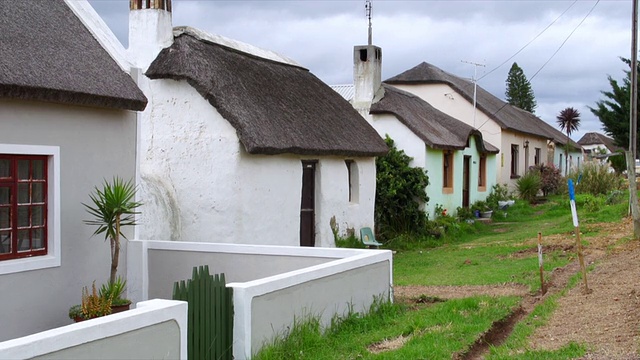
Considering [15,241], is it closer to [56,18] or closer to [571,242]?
[56,18]

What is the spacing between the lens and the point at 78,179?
1011cm

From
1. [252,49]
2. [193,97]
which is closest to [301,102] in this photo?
[252,49]

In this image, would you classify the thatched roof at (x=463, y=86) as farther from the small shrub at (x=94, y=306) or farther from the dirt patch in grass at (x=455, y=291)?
the small shrub at (x=94, y=306)

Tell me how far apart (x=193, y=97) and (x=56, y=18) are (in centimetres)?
413

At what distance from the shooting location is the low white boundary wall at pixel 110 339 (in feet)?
17.9

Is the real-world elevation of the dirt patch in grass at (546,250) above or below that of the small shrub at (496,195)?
below

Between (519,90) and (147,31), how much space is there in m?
56.3

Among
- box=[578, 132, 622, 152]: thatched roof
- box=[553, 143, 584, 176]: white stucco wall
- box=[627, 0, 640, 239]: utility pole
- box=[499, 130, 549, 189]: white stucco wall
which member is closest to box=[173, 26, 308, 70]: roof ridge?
box=[627, 0, 640, 239]: utility pole

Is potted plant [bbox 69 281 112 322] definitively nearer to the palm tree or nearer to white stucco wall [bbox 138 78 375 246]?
white stucco wall [bbox 138 78 375 246]

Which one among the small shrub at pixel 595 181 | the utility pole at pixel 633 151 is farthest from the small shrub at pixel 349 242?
the small shrub at pixel 595 181

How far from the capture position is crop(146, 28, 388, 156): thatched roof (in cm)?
1434

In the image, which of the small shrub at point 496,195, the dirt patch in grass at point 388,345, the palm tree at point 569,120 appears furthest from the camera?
the palm tree at point 569,120

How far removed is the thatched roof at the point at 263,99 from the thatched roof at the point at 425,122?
4103mm

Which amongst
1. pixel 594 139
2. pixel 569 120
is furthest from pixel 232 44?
pixel 594 139
